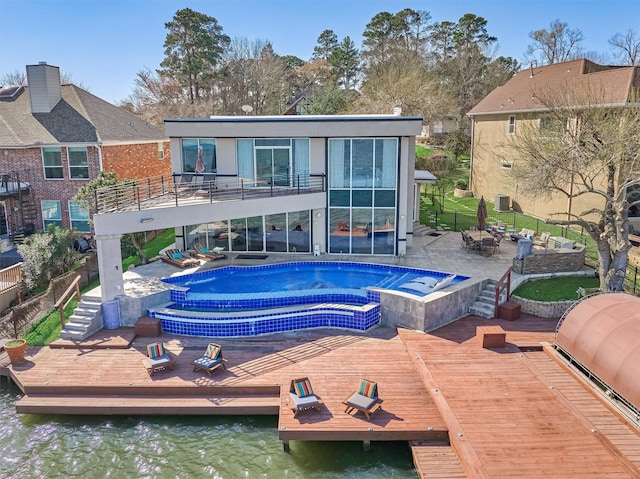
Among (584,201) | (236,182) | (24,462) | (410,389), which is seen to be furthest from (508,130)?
(24,462)

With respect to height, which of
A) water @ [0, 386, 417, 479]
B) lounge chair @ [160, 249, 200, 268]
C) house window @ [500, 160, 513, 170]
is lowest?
water @ [0, 386, 417, 479]

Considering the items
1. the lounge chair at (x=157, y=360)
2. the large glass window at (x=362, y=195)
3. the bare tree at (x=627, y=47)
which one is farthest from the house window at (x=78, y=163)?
the bare tree at (x=627, y=47)

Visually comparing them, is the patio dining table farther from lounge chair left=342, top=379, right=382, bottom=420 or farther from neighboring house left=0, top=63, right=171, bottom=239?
neighboring house left=0, top=63, right=171, bottom=239

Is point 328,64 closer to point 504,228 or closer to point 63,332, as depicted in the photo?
point 504,228

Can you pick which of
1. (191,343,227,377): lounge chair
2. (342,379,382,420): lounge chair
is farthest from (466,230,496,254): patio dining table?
(191,343,227,377): lounge chair

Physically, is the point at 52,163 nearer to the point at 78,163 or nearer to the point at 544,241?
the point at 78,163

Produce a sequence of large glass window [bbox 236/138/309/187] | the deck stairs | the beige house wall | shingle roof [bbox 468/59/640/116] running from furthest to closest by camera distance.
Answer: the beige house wall → shingle roof [bbox 468/59/640/116] → large glass window [bbox 236/138/309/187] → the deck stairs
